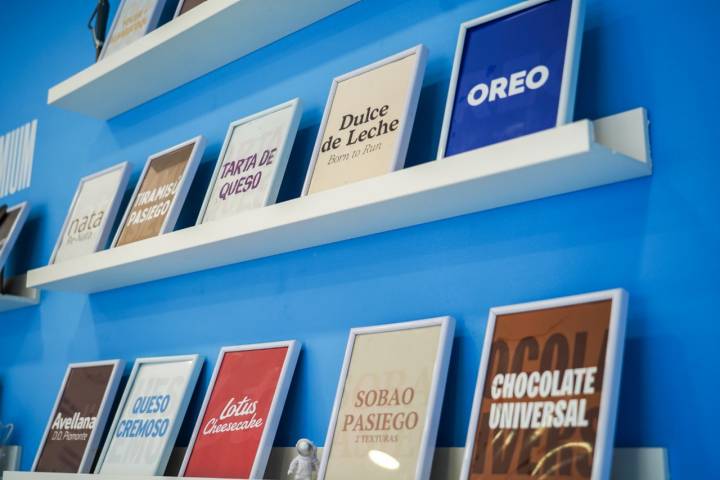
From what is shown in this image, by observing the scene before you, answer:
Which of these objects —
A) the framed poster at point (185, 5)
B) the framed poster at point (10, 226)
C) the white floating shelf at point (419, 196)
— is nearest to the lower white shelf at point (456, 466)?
the white floating shelf at point (419, 196)

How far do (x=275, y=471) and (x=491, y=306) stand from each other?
59 centimetres

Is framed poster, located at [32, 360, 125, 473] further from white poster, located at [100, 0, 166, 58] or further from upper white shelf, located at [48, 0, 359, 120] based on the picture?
white poster, located at [100, 0, 166, 58]

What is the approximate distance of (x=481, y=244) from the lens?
1.50 meters

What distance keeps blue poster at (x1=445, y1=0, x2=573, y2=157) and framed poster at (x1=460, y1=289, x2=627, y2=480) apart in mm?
294

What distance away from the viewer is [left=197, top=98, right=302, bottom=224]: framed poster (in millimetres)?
1828

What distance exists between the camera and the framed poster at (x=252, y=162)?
1.83 metres

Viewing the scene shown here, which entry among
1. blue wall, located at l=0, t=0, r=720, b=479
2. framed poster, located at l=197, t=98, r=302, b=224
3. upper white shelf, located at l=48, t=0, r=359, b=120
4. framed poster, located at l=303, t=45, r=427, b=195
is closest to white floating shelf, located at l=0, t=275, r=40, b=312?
blue wall, located at l=0, t=0, r=720, b=479

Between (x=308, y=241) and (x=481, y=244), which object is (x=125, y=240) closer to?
(x=308, y=241)

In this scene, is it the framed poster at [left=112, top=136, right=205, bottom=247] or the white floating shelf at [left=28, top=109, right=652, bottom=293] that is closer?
the white floating shelf at [left=28, top=109, right=652, bottom=293]

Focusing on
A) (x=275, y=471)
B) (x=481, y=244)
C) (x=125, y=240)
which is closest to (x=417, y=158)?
(x=481, y=244)

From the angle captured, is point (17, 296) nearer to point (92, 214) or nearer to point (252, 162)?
point (92, 214)

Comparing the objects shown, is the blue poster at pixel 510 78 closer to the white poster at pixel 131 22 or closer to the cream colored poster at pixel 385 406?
the cream colored poster at pixel 385 406

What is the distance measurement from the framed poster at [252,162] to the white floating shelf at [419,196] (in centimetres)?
9

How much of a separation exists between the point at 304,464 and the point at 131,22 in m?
1.43
